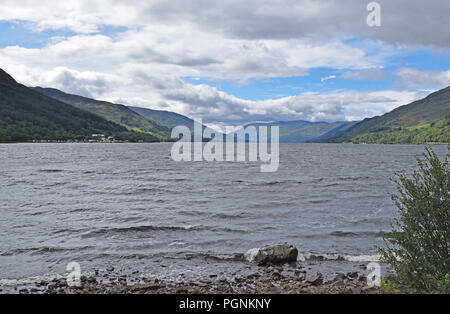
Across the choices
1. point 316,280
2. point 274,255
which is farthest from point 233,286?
point 274,255

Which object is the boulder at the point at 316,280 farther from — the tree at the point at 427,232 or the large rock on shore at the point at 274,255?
the tree at the point at 427,232

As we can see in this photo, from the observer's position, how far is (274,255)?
69.4ft

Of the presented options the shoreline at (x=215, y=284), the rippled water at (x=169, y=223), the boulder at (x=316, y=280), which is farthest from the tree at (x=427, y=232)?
the rippled water at (x=169, y=223)

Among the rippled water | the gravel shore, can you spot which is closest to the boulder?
the gravel shore

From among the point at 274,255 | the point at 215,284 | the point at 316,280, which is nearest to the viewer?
the point at 215,284

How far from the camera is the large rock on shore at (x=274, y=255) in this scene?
20969mm

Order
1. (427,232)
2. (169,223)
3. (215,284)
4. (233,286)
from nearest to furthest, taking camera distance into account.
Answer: (427,232), (233,286), (215,284), (169,223)

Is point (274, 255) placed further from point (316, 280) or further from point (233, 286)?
point (233, 286)

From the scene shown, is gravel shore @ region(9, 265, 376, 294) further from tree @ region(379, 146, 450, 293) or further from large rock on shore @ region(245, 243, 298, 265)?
tree @ region(379, 146, 450, 293)

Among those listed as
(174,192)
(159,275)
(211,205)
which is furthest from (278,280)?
(174,192)
